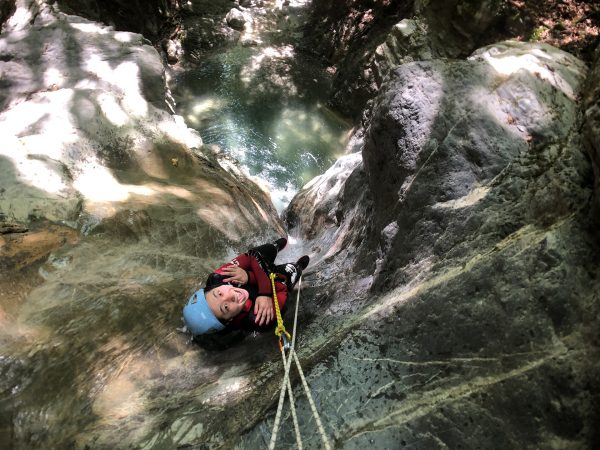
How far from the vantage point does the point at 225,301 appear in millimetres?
3689

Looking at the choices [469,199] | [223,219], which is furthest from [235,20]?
[469,199]

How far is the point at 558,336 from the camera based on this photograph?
222 cm

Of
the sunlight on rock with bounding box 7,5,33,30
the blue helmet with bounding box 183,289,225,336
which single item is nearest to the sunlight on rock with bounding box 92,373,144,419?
the blue helmet with bounding box 183,289,225,336

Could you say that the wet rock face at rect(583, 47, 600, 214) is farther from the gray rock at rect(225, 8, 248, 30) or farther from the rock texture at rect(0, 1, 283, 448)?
the gray rock at rect(225, 8, 248, 30)

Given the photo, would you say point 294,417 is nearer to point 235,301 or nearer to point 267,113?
point 235,301

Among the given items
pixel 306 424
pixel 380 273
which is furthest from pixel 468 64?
pixel 306 424

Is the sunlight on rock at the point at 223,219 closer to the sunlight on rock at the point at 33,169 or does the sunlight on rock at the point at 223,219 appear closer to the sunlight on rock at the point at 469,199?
the sunlight on rock at the point at 33,169

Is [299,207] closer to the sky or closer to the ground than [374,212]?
closer to the ground

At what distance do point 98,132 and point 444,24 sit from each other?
28.8 ft

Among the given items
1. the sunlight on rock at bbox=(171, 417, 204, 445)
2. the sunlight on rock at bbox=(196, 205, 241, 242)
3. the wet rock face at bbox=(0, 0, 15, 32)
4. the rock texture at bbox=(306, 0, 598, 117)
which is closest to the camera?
the sunlight on rock at bbox=(171, 417, 204, 445)

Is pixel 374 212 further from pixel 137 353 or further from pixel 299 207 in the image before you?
pixel 299 207

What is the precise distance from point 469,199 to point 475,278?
69cm

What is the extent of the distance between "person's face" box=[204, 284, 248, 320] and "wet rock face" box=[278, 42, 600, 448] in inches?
28.0

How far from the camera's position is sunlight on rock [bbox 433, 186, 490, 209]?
2918mm
